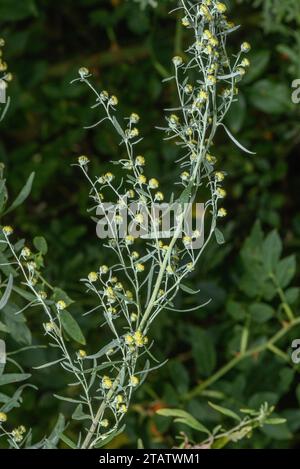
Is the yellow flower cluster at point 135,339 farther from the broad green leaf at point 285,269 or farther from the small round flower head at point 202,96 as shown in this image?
the broad green leaf at point 285,269

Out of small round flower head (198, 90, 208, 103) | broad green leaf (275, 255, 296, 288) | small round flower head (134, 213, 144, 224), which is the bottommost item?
broad green leaf (275, 255, 296, 288)

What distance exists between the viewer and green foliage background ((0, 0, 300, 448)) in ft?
3.26

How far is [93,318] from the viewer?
3.27 ft

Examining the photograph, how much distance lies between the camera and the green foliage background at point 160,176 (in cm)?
99

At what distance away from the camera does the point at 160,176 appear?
1.11 meters

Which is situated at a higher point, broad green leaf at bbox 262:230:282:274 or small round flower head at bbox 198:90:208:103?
small round flower head at bbox 198:90:208:103

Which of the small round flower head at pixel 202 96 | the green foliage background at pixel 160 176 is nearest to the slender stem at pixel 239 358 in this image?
the green foliage background at pixel 160 176

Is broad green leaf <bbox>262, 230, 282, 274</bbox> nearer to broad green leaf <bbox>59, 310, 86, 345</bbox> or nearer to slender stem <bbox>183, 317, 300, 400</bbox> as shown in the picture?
slender stem <bbox>183, 317, 300, 400</bbox>

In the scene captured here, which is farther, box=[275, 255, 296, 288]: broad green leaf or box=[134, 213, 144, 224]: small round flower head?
box=[275, 255, 296, 288]: broad green leaf

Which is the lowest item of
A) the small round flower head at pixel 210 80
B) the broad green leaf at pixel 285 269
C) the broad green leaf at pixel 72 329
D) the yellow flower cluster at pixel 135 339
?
the broad green leaf at pixel 285 269

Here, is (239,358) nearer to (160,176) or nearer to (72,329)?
(160,176)

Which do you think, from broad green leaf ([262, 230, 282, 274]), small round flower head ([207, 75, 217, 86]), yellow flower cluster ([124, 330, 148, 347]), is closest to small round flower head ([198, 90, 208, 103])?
small round flower head ([207, 75, 217, 86])

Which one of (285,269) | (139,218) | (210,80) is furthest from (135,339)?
(285,269)

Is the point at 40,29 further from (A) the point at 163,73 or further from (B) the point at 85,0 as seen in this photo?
(A) the point at 163,73
